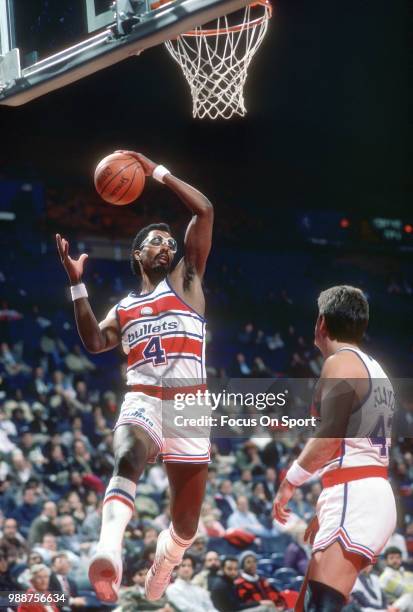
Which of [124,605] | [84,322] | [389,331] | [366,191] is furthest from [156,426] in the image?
[366,191]

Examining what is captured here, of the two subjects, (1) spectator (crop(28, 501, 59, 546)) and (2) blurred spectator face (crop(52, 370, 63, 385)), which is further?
(2) blurred spectator face (crop(52, 370, 63, 385))

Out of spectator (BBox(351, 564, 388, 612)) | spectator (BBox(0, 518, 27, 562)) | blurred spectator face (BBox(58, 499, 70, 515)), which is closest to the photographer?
spectator (BBox(0, 518, 27, 562))

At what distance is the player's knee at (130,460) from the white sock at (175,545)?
0.80 metres

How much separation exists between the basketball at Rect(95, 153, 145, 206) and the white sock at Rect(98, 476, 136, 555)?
1.87m

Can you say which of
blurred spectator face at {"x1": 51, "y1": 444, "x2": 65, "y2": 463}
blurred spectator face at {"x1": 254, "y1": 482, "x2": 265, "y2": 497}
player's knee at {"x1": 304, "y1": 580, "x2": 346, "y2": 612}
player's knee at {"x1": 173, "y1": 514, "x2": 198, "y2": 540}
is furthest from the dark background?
player's knee at {"x1": 304, "y1": 580, "x2": 346, "y2": 612}

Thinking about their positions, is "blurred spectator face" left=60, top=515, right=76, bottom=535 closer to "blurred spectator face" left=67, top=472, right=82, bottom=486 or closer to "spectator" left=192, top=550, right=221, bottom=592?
"blurred spectator face" left=67, top=472, right=82, bottom=486

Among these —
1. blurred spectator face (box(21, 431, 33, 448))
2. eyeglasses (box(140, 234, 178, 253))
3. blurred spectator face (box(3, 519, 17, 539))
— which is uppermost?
blurred spectator face (box(21, 431, 33, 448))

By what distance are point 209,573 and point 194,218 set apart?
5.08 m

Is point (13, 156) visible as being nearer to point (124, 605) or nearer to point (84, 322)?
point (124, 605)

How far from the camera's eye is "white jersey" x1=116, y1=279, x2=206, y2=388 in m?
5.98

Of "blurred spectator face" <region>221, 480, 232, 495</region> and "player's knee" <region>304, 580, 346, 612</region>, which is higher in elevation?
"blurred spectator face" <region>221, 480, 232, 495</region>

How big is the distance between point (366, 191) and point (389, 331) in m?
3.77

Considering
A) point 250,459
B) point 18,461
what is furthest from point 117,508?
point 250,459

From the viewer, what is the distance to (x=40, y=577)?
8797 mm
